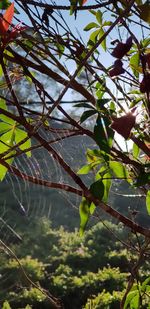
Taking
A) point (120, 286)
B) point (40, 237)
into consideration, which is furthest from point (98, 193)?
point (40, 237)

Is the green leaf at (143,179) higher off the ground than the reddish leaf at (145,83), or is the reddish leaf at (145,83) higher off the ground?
the reddish leaf at (145,83)

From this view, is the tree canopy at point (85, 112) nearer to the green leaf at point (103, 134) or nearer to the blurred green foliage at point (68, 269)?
the green leaf at point (103, 134)

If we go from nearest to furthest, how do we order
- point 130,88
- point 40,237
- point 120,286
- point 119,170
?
point 119,170
point 130,88
point 120,286
point 40,237

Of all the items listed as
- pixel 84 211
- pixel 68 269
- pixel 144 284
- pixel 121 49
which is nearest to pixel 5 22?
pixel 121 49

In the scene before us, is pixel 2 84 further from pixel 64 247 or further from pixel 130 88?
pixel 64 247

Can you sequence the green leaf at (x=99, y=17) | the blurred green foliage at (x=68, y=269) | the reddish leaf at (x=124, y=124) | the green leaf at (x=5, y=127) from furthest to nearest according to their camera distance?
the blurred green foliage at (x=68, y=269)
the green leaf at (x=99, y=17)
the green leaf at (x=5, y=127)
the reddish leaf at (x=124, y=124)

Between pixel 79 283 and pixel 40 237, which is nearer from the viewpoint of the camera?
pixel 79 283

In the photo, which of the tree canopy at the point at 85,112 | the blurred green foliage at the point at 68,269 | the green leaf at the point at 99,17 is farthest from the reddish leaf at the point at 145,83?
the blurred green foliage at the point at 68,269

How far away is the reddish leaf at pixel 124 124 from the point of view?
0.44 metres

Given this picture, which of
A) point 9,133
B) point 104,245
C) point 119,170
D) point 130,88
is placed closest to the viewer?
point 119,170

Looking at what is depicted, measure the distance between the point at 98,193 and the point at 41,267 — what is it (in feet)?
22.5

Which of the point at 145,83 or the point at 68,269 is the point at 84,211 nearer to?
the point at 145,83

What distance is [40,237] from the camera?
9516 mm

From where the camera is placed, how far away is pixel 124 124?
439 millimetres
